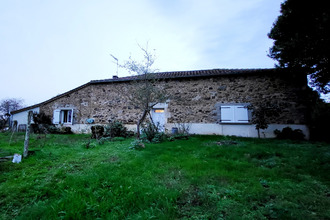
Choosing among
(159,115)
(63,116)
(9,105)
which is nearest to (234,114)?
(159,115)

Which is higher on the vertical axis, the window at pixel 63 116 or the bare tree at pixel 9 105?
the bare tree at pixel 9 105

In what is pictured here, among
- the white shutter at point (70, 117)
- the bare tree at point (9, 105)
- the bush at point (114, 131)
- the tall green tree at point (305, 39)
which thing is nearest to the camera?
the tall green tree at point (305, 39)

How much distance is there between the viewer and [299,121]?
26.0 ft

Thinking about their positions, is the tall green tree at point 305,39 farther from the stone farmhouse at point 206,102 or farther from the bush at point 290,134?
the bush at point 290,134

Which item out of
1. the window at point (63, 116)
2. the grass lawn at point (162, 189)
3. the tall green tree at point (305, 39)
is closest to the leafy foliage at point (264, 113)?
the tall green tree at point (305, 39)

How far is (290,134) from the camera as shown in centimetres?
764

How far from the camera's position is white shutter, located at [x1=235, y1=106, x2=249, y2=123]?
28.1 ft

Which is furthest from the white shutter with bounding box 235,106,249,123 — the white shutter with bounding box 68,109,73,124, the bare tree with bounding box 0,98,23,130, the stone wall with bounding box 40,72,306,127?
the bare tree with bounding box 0,98,23,130

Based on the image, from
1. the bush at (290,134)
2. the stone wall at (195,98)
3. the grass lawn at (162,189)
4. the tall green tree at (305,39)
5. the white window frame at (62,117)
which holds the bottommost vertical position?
the grass lawn at (162,189)

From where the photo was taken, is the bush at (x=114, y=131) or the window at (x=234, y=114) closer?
the bush at (x=114, y=131)

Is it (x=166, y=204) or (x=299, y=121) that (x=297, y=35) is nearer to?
(x=299, y=121)

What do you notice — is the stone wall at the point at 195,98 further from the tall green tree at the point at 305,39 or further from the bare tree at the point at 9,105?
the bare tree at the point at 9,105

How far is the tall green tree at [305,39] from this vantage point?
5402 millimetres

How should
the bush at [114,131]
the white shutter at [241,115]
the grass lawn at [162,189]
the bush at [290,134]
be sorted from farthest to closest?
the white shutter at [241,115]
the bush at [114,131]
the bush at [290,134]
the grass lawn at [162,189]
